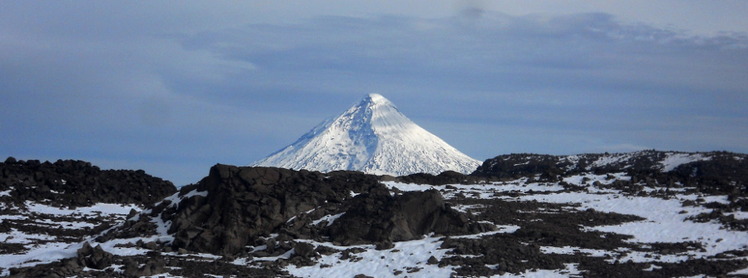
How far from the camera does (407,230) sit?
35656mm

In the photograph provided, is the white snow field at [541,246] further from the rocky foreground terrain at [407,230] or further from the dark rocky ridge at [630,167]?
the dark rocky ridge at [630,167]

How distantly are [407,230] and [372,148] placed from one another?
230 feet

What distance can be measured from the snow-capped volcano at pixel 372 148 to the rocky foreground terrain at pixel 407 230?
158ft

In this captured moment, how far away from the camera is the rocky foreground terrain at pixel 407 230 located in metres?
31.5

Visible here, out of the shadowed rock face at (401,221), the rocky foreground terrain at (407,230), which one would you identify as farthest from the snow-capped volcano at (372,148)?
the shadowed rock face at (401,221)

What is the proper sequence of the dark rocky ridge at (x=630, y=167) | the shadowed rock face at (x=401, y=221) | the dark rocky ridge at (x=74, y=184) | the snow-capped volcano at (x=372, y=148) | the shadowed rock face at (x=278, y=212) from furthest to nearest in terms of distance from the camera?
the snow-capped volcano at (x=372, y=148), the dark rocky ridge at (x=74, y=184), the dark rocky ridge at (x=630, y=167), the shadowed rock face at (x=278, y=212), the shadowed rock face at (x=401, y=221)

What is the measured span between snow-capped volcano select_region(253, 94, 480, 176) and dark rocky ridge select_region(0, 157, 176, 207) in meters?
25.4

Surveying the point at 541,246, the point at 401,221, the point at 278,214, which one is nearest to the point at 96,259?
the point at 278,214

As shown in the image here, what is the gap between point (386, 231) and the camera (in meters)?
35.5

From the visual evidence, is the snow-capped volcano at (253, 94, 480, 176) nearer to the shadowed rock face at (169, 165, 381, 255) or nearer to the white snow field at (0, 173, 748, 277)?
the white snow field at (0, 173, 748, 277)

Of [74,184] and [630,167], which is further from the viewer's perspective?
[630,167]

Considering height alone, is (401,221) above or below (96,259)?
above

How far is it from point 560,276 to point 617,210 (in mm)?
12439

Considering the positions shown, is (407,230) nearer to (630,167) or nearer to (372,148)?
(630,167)
